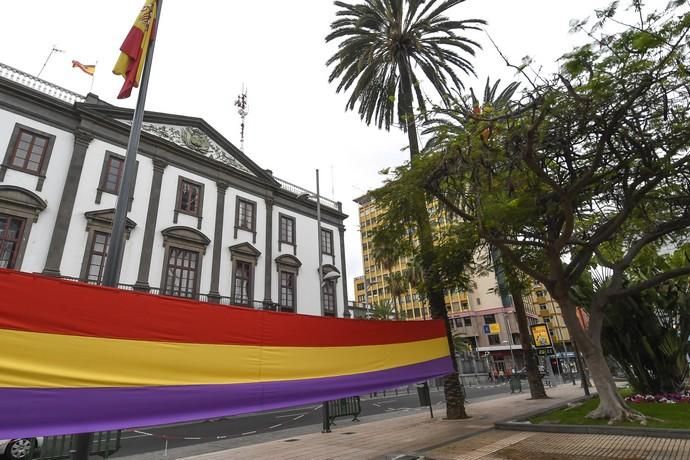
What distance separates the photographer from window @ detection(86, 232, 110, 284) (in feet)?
57.3

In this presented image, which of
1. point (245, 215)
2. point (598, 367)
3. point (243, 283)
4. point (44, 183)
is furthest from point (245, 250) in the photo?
point (598, 367)

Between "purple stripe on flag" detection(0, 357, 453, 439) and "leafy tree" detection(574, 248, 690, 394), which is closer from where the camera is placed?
"purple stripe on flag" detection(0, 357, 453, 439)

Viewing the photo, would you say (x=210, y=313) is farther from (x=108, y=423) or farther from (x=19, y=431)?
(x=19, y=431)

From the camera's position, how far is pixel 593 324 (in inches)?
380

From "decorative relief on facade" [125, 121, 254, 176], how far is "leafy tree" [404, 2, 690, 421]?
1824cm

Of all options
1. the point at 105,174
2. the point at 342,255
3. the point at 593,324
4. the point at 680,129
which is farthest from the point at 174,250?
the point at 680,129

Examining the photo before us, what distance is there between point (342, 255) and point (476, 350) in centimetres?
4195

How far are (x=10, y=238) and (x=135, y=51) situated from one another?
595 inches

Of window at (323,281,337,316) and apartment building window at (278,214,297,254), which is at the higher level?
apartment building window at (278,214,297,254)

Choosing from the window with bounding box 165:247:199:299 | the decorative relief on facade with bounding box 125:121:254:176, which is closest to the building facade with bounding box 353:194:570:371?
the decorative relief on facade with bounding box 125:121:254:176

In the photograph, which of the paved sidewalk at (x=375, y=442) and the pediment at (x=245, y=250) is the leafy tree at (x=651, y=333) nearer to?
the paved sidewalk at (x=375, y=442)

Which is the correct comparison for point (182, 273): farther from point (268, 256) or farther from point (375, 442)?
point (375, 442)

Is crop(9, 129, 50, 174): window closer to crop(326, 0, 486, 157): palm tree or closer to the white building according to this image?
the white building

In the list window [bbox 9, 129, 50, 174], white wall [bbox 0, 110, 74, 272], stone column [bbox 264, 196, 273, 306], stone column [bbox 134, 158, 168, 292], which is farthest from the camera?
stone column [bbox 264, 196, 273, 306]
